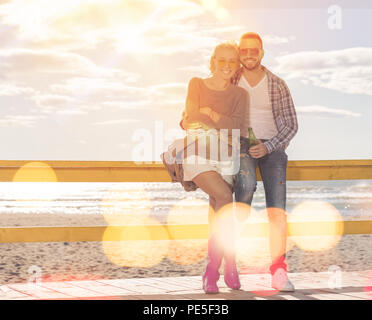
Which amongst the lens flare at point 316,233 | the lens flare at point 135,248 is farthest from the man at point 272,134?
the lens flare at point 135,248

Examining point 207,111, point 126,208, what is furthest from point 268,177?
point 126,208

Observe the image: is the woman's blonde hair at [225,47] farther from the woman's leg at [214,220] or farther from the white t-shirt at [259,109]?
the woman's leg at [214,220]

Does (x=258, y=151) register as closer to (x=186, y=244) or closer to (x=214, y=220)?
(x=214, y=220)

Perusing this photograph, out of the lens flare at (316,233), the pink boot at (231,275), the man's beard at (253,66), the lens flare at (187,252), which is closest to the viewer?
the pink boot at (231,275)

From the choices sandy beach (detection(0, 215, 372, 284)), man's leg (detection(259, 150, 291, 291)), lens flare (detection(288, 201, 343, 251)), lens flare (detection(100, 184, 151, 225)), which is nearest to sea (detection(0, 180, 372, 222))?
lens flare (detection(100, 184, 151, 225))

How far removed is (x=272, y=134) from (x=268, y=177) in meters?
0.32

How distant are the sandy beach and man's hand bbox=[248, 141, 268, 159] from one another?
2649mm

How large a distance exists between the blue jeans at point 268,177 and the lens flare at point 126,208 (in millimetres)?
16631

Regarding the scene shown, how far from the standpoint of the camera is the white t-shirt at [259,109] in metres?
3.93

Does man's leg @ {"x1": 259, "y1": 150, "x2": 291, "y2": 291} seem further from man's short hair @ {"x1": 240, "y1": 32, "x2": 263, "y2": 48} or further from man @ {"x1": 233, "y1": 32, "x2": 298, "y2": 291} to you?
man's short hair @ {"x1": 240, "y1": 32, "x2": 263, "y2": 48}

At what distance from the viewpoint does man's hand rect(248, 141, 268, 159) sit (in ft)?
12.5

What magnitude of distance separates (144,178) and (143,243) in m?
4.40

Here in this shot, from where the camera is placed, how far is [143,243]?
28.5ft
